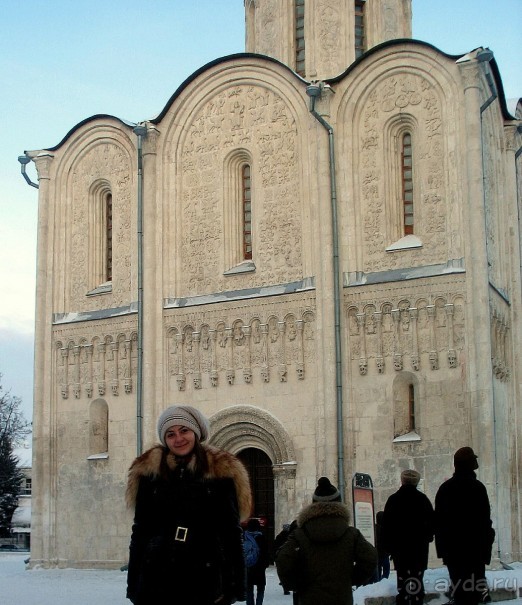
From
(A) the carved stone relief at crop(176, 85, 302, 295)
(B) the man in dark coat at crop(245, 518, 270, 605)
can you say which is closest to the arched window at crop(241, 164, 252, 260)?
(A) the carved stone relief at crop(176, 85, 302, 295)

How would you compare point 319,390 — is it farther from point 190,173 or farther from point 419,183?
point 190,173

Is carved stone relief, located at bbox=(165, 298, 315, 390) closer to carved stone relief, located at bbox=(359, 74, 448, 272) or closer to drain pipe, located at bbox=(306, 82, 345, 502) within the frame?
drain pipe, located at bbox=(306, 82, 345, 502)

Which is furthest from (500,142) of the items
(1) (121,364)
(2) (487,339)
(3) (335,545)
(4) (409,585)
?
(3) (335,545)

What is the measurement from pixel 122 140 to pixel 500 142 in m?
8.02

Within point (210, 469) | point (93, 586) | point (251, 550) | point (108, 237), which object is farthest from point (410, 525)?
point (108, 237)

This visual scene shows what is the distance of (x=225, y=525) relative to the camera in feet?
15.0

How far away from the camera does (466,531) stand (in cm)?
851

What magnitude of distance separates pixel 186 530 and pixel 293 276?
53.9 ft

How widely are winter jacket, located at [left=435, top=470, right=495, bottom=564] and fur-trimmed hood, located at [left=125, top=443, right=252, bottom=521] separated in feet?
13.5

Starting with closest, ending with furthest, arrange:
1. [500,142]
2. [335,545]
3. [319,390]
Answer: [335,545], [319,390], [500,142]

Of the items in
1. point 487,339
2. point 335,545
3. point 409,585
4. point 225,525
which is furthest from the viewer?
point 487,339

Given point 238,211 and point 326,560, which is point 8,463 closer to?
point 238,211

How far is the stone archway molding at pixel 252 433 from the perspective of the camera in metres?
20.3

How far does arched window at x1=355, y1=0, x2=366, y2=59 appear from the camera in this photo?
2366 centimetres
